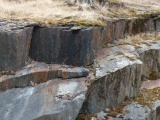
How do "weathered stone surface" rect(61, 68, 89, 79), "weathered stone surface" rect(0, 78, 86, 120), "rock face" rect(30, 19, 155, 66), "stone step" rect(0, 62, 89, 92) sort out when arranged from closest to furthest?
"weathered stone surface" rect(0, 78, 86, 120), "stone step" rect(0, 62, 89, 92), "weathered stone surface" rect(61, 68, 89, 79), "rock face" rect(30, 19, 155, 66)

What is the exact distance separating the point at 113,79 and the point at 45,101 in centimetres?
269

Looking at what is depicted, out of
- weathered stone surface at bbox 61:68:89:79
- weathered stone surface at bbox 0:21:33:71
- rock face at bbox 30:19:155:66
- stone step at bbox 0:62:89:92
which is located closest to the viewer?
weathered stone surface at bbox 0:21:33:71

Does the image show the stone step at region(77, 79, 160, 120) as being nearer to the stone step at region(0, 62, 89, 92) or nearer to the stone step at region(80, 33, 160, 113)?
the stone step at region(80, 33, 160, 113)

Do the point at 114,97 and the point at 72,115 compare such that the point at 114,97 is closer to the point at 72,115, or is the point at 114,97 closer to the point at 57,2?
the point at 72,115

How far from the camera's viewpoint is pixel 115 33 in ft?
39.2

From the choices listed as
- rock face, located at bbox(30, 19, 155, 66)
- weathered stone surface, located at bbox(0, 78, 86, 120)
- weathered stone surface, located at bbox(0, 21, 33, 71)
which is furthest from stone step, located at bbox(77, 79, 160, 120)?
weathered stone surface, located at bbox(0, 21, 33, 71)

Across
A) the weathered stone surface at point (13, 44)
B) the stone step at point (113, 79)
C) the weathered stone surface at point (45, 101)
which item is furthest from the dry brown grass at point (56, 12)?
the weathered stone surface at point (45, 101)

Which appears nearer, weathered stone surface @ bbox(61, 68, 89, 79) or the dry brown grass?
weathered stone surface @ bbox(61, 68, 89, 79)

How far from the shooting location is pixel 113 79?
30.3 ft

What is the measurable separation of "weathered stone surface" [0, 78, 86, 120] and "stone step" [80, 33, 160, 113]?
87 cm

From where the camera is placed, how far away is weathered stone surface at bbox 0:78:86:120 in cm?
755

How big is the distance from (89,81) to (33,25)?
2.74m

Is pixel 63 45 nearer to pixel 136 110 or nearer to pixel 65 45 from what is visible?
pixel 65 45

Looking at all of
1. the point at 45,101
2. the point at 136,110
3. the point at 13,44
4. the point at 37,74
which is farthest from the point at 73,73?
the point at 136,110
